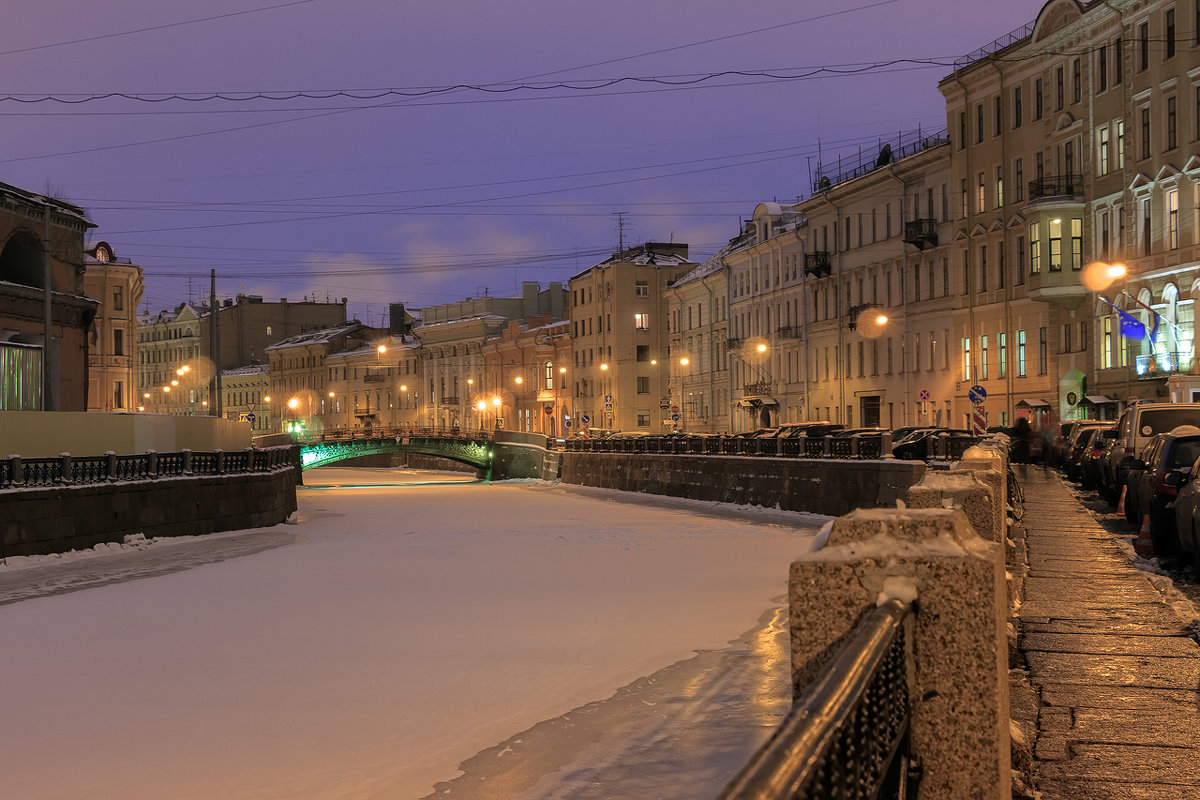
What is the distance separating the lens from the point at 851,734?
334 centimetres

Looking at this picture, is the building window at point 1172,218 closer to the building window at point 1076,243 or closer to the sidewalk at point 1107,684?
the building window at point 1076,243

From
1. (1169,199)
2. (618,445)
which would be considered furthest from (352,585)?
(618,445)

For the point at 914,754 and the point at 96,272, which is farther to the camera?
the point at 96,272

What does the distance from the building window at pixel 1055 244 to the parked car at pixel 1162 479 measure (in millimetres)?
31865

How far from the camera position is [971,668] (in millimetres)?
4270

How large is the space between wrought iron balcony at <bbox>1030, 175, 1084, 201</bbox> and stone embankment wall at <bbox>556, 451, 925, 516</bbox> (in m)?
17.2

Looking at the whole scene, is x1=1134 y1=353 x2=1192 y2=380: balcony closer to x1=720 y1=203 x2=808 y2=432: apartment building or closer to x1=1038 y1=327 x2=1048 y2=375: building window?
x1=1038 y1=327 x2=1048 y2=375: building window

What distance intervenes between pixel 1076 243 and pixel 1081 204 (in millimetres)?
1484

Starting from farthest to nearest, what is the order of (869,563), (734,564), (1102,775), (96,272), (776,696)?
(96,272), (734,564), (776,696), (1102,775), (869,563)

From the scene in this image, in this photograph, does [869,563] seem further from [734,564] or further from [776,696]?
[734,564]

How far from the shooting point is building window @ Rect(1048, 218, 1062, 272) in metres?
54.6

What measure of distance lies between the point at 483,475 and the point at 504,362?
113 ft

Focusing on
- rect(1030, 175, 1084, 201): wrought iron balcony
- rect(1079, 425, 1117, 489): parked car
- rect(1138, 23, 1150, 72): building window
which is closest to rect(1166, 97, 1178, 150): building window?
rect(1138, 23, 1150, 72): building window

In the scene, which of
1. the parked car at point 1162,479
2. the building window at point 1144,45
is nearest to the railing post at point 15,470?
the parked car at point 1162,479
